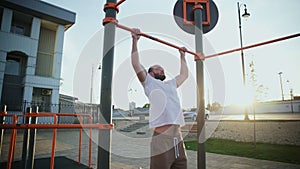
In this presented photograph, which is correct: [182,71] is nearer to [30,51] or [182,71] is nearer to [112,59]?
[112,59]

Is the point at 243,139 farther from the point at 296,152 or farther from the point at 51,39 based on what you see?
the point at 51,39

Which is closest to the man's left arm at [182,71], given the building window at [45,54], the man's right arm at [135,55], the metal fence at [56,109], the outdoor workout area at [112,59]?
the outdoor workout area at [112,59]

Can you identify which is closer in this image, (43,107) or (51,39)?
(43,107)

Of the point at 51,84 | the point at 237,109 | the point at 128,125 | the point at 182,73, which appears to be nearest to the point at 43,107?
the point at 51,84

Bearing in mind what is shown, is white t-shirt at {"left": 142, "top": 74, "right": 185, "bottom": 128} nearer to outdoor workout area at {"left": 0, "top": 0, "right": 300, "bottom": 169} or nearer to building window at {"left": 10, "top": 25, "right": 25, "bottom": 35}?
outdoor workout area at {"left": 0, "top": 0, "right": 300, "bottom": 169}

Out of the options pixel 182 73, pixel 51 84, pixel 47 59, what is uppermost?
pixel 47 59

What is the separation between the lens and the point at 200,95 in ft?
7.88

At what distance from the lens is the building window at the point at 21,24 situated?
1445 cm

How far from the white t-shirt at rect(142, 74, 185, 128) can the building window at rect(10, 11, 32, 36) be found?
15923mm

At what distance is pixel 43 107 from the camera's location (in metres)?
14.6

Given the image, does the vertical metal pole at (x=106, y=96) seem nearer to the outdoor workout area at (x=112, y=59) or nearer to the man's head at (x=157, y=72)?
the outdoor workout area at (x=112, y=59)

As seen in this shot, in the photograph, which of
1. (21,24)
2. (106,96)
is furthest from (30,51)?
(106,96)

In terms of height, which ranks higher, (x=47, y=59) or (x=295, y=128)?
(x=47, y=59)

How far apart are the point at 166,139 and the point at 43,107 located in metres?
15.1
